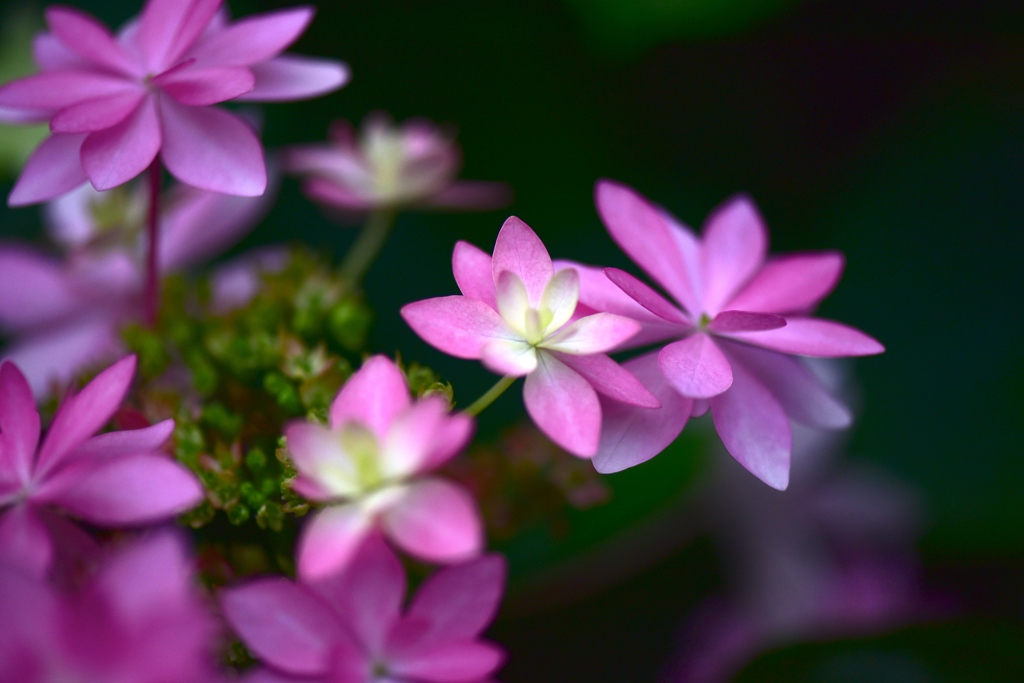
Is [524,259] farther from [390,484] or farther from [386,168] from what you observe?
[386,168]

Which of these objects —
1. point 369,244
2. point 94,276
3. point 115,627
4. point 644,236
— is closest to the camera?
point 115,627

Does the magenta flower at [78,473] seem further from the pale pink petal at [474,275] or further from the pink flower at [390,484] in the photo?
the pale pink petal at [474,275]

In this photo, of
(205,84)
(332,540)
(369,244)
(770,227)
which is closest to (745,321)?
(332,540)

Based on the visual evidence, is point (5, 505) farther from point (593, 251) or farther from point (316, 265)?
point (593, 251)

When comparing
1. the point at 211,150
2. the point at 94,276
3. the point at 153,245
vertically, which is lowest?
the point at 94,276

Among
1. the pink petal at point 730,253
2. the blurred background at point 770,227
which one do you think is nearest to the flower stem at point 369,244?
the blurred background at point 770,227

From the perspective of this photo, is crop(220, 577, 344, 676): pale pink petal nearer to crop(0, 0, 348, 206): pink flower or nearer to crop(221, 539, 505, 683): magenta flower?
crop(221, 539, 505, 683): magenta flower
